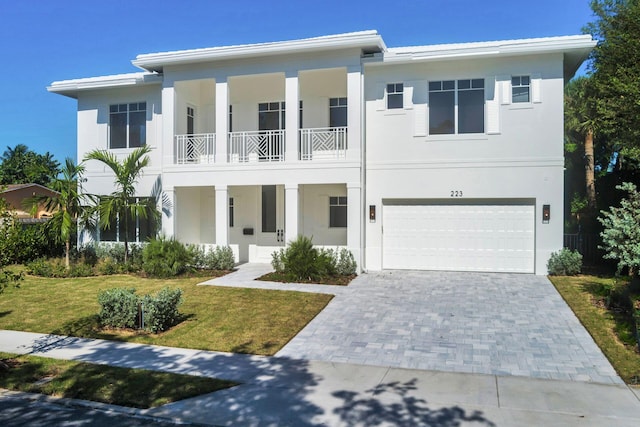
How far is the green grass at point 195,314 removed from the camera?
847 centimetres

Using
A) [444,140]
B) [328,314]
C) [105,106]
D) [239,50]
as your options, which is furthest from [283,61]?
[328,314]

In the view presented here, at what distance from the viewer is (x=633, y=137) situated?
12.0 meters

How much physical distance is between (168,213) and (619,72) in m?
14.5

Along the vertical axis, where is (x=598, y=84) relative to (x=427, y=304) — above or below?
above

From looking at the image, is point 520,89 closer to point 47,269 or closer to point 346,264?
point 346,264

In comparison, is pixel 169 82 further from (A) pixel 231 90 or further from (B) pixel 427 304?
(B) pixel 427 304

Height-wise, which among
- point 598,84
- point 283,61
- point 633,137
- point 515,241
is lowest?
point 515,241

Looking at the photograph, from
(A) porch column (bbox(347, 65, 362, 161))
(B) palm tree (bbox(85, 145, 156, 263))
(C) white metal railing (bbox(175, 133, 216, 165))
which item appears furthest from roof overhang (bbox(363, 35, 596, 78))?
(B) palm tree (bbox(85, 145, 156, 263))

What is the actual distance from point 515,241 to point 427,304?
17.4 feet

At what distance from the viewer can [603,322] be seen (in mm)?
8977

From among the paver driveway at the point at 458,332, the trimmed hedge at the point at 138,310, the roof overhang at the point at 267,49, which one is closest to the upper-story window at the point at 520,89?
the roof overhang at the point at 267,49

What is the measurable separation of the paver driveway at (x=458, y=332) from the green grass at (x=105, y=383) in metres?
1.87

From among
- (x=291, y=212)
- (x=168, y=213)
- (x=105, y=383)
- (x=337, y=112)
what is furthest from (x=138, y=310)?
(x=337, y=112)

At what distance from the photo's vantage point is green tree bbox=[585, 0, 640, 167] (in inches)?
465
